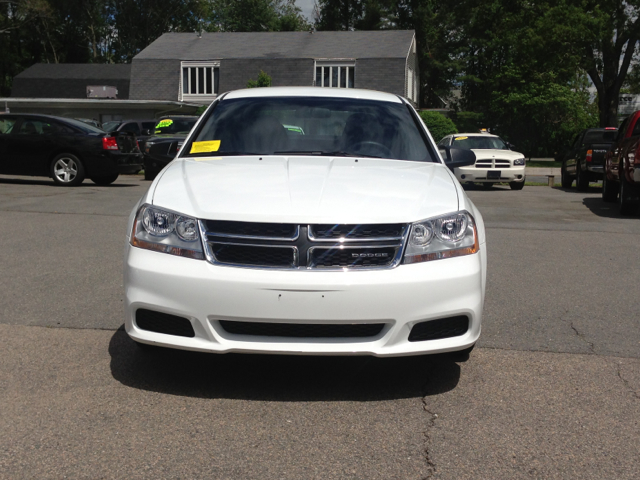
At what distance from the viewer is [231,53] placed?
164 feet

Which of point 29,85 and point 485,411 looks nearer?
point 485,411

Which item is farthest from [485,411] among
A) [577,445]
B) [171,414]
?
[171,414]

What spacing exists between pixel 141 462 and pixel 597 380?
2539 mm

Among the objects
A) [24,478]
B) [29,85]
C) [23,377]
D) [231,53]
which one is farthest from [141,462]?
[29,85]

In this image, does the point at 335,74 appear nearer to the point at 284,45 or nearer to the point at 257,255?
the point at 284,45

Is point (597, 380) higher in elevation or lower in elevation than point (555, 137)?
higher

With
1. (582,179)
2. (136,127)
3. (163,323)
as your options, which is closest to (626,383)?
(163,323)

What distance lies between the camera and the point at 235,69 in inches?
1938

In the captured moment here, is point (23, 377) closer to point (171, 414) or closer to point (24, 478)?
point (171, 414)

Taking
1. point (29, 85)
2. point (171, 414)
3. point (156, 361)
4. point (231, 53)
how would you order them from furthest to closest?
point (29, 85)
point (231, 53)
point (156, 361)
point (171, 414)

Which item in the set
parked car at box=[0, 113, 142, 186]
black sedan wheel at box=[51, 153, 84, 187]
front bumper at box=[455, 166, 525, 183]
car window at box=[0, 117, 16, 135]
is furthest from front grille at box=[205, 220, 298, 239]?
front bumper at box=[455, 166, 525, 183]

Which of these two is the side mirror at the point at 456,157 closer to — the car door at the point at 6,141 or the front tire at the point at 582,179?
the car door at the point at 6,141

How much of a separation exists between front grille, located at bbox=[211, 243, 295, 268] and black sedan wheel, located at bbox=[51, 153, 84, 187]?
14178mm

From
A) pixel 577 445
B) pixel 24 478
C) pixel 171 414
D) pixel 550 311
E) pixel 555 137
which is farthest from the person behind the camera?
pixel 555 137
